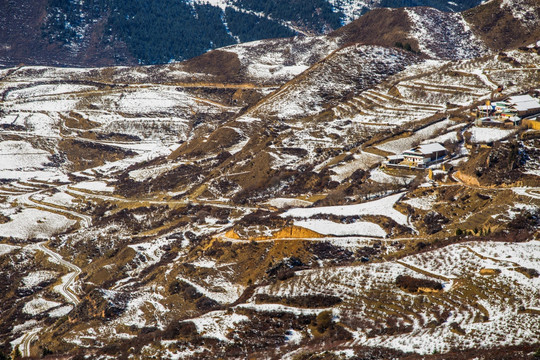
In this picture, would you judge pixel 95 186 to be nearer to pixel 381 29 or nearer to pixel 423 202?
pixel 423 202

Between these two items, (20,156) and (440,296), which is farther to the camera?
(20,156)

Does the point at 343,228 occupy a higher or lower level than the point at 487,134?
lower

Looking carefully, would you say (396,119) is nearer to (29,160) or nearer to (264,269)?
(264,269)

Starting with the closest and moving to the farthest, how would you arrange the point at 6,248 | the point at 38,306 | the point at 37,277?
1. the point at 38,306
2. the point at 37,277
3. the point at 6,248

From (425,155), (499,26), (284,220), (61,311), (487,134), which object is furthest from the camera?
(499,26)

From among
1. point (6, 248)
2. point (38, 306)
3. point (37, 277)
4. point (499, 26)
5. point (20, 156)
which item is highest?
point (499, 26)

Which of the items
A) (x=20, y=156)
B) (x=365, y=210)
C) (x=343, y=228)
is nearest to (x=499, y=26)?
(x=365, y=210)

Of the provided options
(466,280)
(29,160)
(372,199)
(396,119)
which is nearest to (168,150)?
(29,160)

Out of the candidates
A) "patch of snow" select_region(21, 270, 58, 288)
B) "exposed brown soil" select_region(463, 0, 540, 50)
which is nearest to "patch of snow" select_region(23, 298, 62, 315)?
"patch of snow" select_region(21, 270, 58, 288)

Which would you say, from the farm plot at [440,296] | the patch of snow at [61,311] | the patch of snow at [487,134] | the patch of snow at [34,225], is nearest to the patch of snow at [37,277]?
the patch of snow at [61,311]
